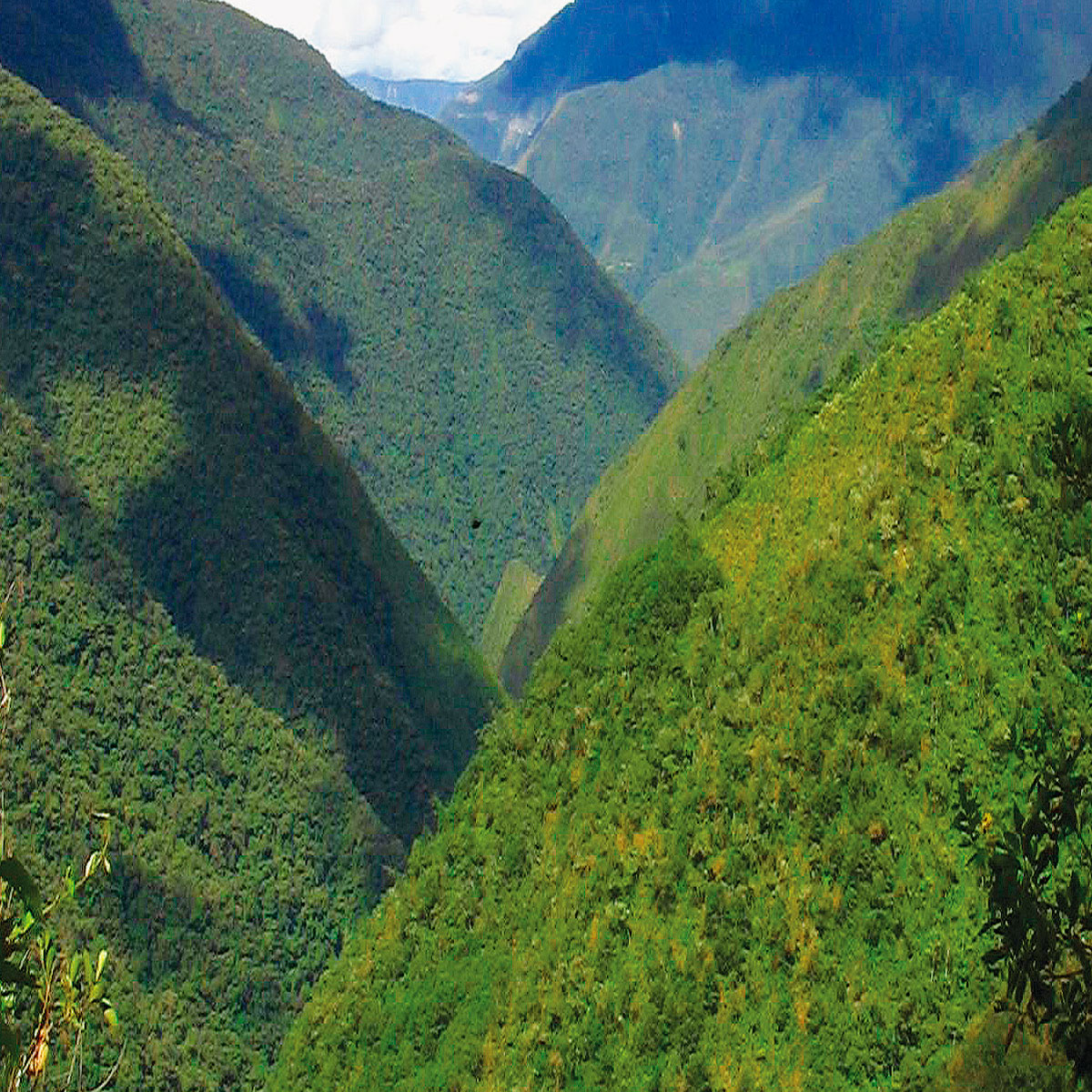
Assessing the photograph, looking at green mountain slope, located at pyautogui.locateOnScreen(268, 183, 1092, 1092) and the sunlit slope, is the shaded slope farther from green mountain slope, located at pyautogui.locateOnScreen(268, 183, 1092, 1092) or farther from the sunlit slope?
green mountain slope, located at pyautogui.locateOnScreen(268, 183, 1092, 1092)

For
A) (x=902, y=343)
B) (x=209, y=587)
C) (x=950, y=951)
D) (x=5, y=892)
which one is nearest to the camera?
(x=5, y=892)

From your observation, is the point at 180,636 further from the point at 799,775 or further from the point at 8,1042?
the point at 8,1042

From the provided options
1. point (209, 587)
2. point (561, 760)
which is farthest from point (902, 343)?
point (209, 587)

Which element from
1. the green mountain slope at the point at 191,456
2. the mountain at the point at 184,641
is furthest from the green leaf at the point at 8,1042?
the green mountain slope at the point at 191,456

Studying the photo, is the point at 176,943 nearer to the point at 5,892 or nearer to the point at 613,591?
the point at 613,591

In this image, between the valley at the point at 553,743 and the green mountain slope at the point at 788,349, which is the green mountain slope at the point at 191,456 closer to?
the valley at the point at 553,743

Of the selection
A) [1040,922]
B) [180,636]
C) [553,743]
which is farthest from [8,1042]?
[180,636]
